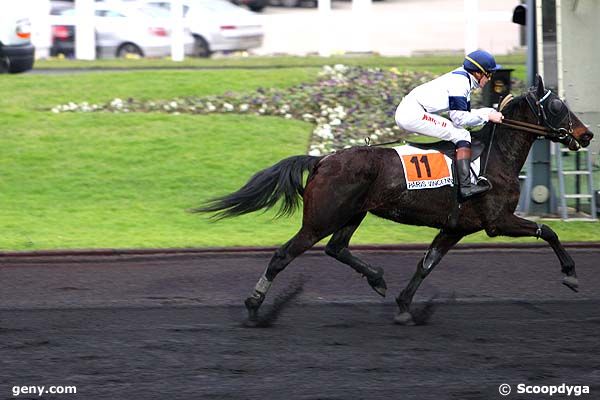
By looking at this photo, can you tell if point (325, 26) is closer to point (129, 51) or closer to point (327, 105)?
point (129, 51)

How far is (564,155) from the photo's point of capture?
50.4 ft

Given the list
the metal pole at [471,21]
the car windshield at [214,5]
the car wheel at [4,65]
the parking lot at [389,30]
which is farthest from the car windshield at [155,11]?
the metal pole at [471,21]

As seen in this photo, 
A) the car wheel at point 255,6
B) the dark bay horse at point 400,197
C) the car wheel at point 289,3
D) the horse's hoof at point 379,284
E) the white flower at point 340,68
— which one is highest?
the car wheel at point 289,3

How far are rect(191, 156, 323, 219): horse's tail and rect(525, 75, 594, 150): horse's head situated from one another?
1915mm

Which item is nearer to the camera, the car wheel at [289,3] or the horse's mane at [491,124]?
→ the horse's mane at [491,124]

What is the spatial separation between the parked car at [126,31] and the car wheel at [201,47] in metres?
0.14

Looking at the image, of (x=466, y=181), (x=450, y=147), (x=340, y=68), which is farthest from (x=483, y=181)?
(x=340, y=68)

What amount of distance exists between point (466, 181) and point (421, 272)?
86cm

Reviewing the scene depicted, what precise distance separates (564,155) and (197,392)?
9.17 metres

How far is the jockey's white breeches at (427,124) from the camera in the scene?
31.2ft

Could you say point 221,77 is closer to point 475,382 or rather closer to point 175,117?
point 175,117

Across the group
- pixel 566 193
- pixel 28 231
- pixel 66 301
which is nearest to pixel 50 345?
pixel 66 301

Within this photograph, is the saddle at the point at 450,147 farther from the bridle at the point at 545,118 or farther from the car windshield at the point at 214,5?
the car windshield at the point at 214,5

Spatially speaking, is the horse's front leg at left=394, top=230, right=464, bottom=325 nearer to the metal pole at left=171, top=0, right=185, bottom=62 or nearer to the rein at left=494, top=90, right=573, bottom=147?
the rein at left=494, top=90, right=573, bottom=147
